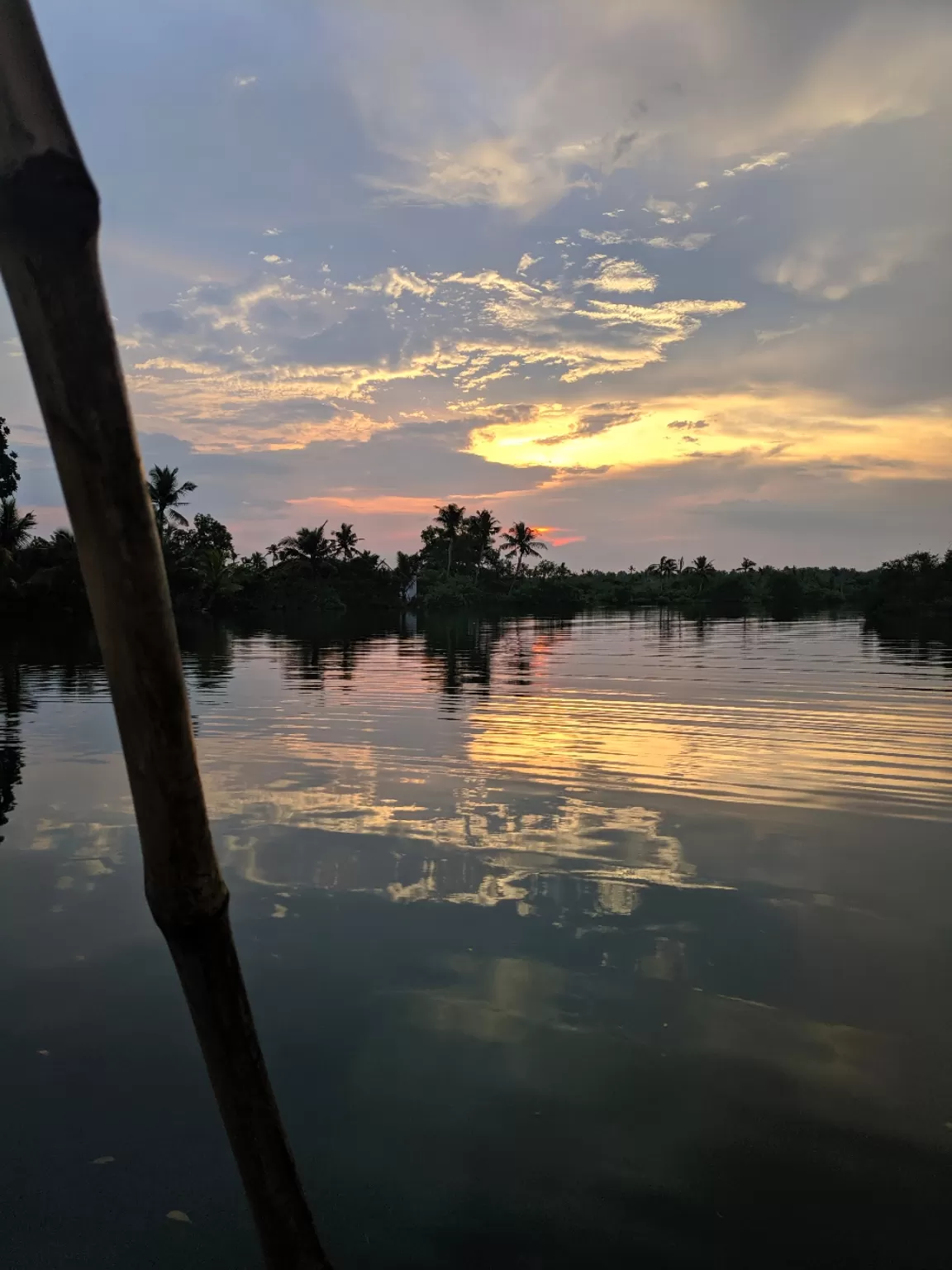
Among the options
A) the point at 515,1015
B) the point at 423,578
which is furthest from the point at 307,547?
the point at 515,1015

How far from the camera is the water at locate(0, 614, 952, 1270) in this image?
340cm

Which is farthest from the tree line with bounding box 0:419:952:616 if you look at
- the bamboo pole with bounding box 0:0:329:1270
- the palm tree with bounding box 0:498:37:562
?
the bamboo pole with bounding box 0:0:329:1270

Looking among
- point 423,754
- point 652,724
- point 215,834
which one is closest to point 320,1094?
point 215,834

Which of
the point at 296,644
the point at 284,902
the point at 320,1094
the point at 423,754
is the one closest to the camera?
the point at 320,1094

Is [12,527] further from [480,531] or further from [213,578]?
[480,531]

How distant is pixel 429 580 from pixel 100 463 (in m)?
113

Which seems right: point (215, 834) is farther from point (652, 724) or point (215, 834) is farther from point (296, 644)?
point (296, 644)

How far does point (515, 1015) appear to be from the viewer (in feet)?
16.2

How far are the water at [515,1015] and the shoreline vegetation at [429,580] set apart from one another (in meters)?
29.6

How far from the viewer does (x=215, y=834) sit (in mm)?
8391

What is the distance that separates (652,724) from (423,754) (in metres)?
5.00

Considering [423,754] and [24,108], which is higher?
[24,108]

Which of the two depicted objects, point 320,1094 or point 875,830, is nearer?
point 320,1094

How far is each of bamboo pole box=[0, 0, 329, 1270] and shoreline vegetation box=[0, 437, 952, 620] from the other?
36021 mm
